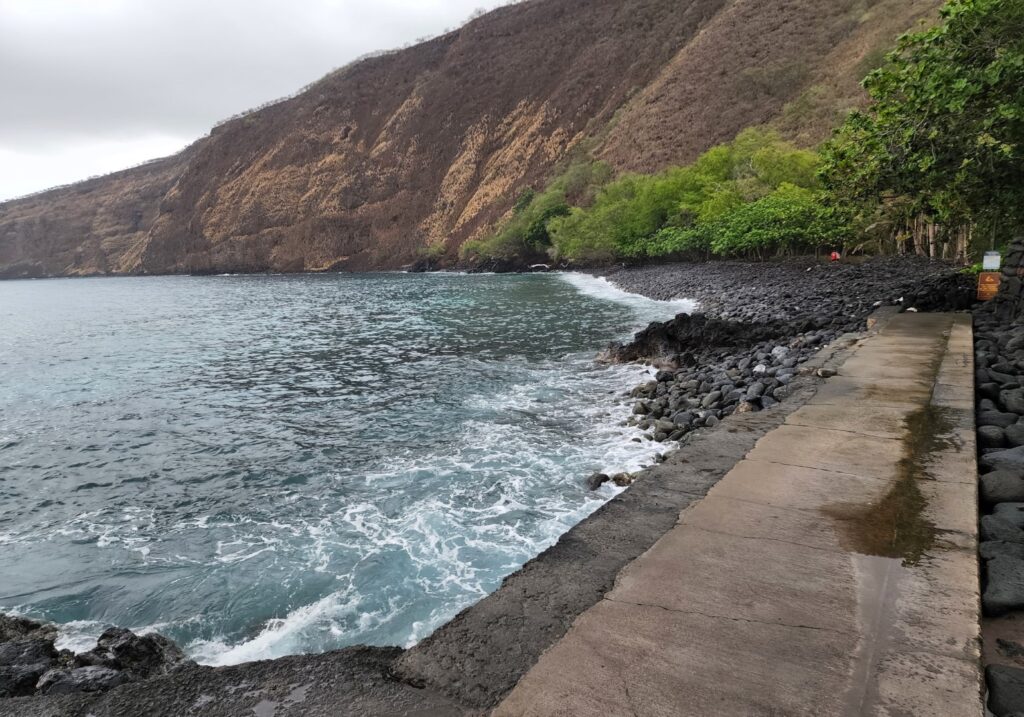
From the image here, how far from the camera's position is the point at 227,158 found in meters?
123

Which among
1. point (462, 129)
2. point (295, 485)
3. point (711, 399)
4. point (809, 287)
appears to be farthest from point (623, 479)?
point (462, 129)

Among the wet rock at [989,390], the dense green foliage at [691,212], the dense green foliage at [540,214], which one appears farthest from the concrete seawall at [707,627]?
the dense green foliage at [540,214]

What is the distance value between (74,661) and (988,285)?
17622mm

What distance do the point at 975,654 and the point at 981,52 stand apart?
10716mm

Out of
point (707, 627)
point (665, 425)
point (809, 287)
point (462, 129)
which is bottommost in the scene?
point (665, 425)

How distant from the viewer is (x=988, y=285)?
550 inches

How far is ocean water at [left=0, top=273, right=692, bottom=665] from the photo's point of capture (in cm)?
573

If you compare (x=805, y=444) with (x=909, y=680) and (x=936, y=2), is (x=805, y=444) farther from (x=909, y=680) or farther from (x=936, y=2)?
(x=936, y=2)

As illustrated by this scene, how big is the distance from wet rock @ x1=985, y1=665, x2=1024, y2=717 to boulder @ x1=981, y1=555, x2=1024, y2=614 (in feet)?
1.55

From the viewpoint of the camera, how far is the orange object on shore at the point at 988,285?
13.8m

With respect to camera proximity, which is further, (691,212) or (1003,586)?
(691,212)

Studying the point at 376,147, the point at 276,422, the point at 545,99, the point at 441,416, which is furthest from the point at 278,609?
the point at 376,147

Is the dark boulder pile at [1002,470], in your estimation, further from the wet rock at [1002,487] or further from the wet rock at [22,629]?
the wet rock at [22,629]

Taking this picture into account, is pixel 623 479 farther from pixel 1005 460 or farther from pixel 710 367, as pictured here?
pixel 710 367
